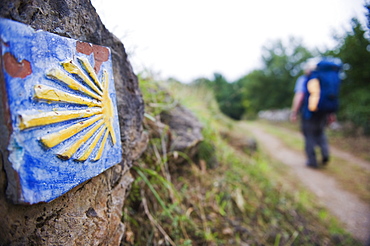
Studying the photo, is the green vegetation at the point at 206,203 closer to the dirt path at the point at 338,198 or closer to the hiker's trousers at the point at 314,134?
the dirt path at the point at 338,198

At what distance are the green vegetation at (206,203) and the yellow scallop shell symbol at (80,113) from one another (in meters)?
0.63

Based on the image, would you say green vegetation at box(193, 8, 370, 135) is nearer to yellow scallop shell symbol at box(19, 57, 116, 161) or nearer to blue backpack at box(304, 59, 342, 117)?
blue backpack at box(304, 59, 342, 117)

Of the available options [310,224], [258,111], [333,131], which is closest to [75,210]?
[310,224]

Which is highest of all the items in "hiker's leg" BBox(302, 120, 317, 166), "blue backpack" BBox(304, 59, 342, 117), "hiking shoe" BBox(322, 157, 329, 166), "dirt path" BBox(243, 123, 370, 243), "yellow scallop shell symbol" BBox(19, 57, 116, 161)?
"blue backpack" BBox(304, 59, 342, 117)

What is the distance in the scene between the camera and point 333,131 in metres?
7.58

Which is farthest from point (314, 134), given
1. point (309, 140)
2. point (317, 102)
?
point (317, 102)

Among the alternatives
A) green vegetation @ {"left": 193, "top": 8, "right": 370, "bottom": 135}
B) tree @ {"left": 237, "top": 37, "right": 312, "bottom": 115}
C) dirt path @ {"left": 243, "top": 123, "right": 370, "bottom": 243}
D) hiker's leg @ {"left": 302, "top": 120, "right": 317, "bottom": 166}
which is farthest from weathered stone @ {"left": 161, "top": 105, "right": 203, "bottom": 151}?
tree @ {"left": 237, "top": 37, "right": 312, "bottom": 115}

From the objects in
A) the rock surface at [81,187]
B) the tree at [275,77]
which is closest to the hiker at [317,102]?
the rock surface at [81,187]

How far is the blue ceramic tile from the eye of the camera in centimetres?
59

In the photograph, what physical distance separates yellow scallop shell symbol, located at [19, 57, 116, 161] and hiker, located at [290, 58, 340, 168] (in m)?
4.02

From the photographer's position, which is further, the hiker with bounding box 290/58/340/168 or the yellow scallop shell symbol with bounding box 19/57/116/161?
the hiker with bounding box 290/58/340/168

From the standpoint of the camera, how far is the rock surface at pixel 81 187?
69 cm

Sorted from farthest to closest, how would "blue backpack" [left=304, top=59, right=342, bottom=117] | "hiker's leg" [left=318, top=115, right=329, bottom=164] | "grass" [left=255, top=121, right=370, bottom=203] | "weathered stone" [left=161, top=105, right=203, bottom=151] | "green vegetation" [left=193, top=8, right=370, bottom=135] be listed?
"green vegetation" [left=193, top=8, right=370, bottom=135] → "hiker's leg" [left=318, top=115, right=329, bottom=164] → "blue backpack" [left=304, top=59, right=342, bottom=117] → "grass" [left=255, top=121, right=370, bottom=203] → "weathered stone" [left=161, top=105, right=203, bottom=151]

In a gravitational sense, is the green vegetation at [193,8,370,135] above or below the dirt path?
above
